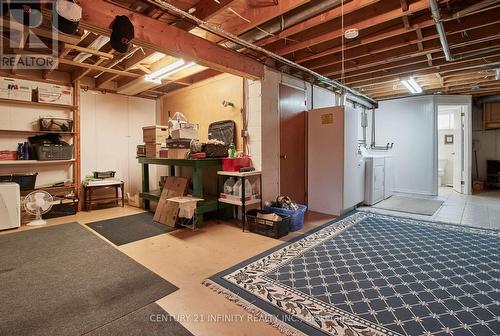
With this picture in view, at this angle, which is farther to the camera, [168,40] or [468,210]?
[468,210]

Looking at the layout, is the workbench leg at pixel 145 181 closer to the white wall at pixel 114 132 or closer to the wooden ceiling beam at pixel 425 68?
the white wall at pixel 114 132

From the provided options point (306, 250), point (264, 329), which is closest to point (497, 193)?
point (306, 250)

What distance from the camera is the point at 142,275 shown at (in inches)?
90.9

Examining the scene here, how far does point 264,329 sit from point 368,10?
3.55 m

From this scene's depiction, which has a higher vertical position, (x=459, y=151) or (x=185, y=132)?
(x=185, y=132)

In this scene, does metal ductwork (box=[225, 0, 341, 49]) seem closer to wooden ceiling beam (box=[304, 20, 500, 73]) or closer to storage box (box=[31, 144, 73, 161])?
wooden ceiling beam (box=[304, 20, 500, 73])

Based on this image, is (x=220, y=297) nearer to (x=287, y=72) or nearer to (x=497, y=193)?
(x=287, y=72)

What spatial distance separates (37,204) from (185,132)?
8.23 feet

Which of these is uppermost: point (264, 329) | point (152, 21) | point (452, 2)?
point (452, 2)

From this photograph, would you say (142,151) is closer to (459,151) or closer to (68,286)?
(68,286)

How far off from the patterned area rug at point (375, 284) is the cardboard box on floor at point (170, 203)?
1.73 meters

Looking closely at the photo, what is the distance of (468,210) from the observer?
15.5 feet

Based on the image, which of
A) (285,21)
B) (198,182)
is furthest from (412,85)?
(198,182)

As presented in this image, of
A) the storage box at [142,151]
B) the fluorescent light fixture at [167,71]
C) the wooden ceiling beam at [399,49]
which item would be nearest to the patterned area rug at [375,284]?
the wooden ceiling beam at [399,49]
